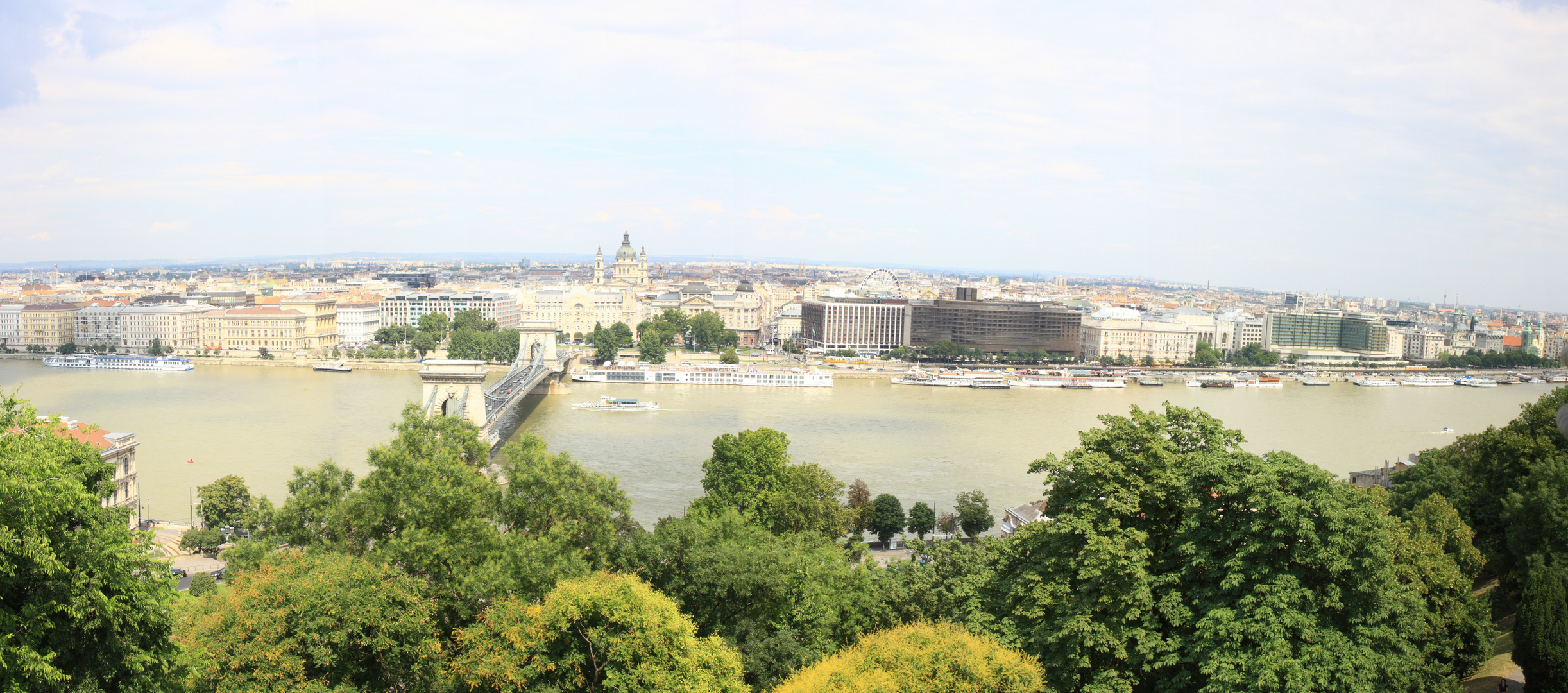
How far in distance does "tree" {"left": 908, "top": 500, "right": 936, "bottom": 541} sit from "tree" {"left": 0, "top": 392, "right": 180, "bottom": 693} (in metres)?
6.78

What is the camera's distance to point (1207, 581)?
4.05 metres

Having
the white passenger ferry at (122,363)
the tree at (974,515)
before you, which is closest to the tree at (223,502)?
the tree at (974,515)

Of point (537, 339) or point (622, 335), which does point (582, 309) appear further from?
point (537, 339)

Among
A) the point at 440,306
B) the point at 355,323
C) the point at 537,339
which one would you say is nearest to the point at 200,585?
the point at 537,339

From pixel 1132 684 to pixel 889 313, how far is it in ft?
96.4

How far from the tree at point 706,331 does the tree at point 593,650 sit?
1040 inches

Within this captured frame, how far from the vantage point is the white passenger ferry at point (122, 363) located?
78.5 ft

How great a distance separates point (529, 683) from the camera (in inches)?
149

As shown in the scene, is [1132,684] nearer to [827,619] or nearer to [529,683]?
[827,619]

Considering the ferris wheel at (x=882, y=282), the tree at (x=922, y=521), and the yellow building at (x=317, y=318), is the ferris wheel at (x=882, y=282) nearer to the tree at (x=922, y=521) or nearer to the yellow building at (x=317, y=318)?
the yellow building at (x=317, y=318)

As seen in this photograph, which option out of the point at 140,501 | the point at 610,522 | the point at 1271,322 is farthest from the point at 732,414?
the point at 1271,322

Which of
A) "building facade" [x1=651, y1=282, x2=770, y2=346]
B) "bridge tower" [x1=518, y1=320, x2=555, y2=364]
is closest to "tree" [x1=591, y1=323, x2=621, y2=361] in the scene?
"bridge tower" [x1=518, y1=320, x2=555, y2=364]

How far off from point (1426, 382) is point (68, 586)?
99.7 feet

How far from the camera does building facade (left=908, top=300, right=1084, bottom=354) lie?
1228 inches
